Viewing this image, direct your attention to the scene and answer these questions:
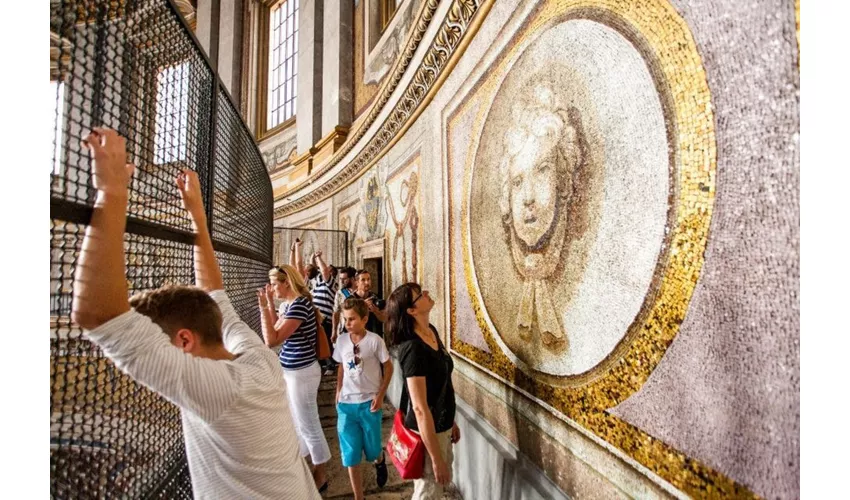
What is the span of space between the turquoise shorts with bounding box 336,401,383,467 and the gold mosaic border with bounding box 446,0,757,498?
1841mm

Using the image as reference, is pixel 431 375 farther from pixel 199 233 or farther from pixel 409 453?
pixel 199 233

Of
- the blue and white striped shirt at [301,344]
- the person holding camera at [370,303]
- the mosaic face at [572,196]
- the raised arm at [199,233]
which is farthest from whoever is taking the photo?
the person holding camera at [370,303]

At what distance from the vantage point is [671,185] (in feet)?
4.96

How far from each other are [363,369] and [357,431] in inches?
19.9

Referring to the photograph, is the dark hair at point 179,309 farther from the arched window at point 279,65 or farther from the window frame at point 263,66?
the window frame at point 263,66

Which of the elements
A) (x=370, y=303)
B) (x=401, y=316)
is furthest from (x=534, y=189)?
(x=370, y=303)

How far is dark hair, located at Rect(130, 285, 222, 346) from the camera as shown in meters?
1.10

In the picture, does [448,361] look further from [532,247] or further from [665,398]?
[665,398]

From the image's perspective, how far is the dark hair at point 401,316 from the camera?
8.22 ft

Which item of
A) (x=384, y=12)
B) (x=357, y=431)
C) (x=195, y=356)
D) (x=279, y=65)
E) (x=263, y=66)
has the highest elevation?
(x=263, y=66)

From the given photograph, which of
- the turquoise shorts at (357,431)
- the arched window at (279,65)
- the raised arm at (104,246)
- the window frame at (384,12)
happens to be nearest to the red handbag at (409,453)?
the turquoise shorts at (357,431)

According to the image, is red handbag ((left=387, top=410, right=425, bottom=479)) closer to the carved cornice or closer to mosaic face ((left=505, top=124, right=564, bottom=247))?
mosaic face ((left=505, top=124, right=564, bottom=247))

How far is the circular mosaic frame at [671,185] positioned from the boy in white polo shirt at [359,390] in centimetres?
174

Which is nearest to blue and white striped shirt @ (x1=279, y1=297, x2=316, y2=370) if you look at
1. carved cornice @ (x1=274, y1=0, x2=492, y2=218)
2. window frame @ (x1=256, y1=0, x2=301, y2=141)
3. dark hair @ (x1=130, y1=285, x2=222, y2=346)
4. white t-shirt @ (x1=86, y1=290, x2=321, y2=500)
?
white t-shirt @ (x1=86, y1=290, x2=321, y2=500)
